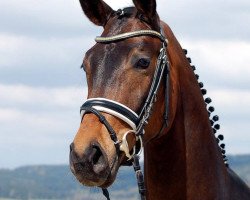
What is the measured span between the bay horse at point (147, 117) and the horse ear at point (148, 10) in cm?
1

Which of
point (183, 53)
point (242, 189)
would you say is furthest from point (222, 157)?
point (183, 53)

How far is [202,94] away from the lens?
45.4ft

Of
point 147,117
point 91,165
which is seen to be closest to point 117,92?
point 147,117

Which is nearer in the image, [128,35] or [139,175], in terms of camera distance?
[128,35]

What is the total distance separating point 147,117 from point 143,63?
76cm

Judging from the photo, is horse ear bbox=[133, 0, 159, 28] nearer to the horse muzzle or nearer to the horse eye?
the horse eye

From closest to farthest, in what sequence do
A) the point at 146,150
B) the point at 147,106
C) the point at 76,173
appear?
the point at 76,173 → the point at 147,106 → the point at 146,150

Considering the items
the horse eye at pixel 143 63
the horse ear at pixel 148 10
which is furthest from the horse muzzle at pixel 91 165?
the horse ear at pixel 148 10

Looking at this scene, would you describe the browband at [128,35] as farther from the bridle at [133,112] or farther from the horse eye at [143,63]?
the horse eye at [143,63]

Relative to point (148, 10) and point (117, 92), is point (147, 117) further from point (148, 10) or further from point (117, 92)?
point (148, 10)

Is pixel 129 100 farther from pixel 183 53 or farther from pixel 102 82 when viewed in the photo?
pixel 183 53

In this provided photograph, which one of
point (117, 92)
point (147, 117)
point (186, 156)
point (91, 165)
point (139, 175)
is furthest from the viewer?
point (186, 156)

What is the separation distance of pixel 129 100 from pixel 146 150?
1.23 metres

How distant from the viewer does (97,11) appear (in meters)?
13.4
